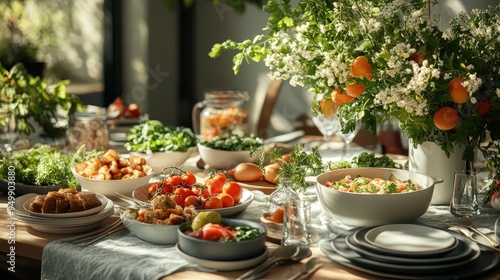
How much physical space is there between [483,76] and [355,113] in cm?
34

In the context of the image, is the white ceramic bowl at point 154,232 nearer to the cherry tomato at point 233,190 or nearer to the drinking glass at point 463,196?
the cherry tomato at point 233,190

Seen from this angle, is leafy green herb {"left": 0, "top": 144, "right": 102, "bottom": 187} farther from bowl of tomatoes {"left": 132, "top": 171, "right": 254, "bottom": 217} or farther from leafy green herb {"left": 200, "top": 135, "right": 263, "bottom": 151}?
leafy green herb {"left": 200, "top": 135, "right": 263, "bottom": 151}

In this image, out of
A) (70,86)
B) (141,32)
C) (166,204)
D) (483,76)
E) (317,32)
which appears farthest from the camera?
(70,86)

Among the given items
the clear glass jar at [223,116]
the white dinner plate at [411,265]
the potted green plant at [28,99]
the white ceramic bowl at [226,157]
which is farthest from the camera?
the clear glass jar at [223,116]

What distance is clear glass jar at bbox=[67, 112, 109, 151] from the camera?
259 cm

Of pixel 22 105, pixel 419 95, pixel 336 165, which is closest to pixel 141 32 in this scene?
pixel 22 105

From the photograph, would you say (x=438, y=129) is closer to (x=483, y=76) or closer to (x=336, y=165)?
(x=483, y=76)

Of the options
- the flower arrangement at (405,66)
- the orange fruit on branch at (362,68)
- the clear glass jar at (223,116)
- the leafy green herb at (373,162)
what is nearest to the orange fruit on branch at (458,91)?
the flower arrangement at (405,66)

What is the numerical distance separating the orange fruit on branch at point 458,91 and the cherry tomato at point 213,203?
25.0 inches

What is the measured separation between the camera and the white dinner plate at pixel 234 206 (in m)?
1.81

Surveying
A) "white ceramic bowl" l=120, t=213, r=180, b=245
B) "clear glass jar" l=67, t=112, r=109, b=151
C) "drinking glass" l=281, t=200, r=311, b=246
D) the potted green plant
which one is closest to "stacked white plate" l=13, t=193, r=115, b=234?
"white ceramic bowl" l=120, t=213, r=180, b=245

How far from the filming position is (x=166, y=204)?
168cm

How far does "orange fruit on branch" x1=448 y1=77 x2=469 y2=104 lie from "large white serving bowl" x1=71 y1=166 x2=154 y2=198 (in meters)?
0.90

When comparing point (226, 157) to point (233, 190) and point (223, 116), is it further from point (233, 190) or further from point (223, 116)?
point (223, 116)
